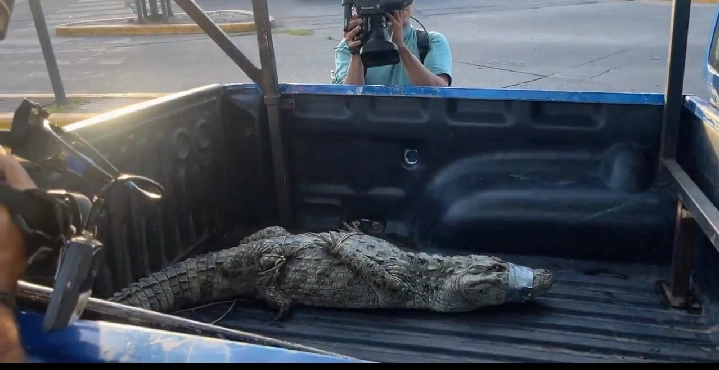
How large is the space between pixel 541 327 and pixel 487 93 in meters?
0.92

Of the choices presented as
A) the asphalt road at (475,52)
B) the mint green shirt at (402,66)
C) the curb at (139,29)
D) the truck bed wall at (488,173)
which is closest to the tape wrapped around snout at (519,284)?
the truck bed wall at (488,173)

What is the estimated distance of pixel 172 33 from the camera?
1194 centimetres

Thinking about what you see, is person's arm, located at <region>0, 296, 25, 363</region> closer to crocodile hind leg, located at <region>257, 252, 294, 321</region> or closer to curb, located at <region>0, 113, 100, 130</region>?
crocodile hind leg, located at <region>257, 252, 294, 321</region>

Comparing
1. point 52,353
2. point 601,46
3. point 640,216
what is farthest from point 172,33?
point 52,353

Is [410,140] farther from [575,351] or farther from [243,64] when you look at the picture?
[575,351]

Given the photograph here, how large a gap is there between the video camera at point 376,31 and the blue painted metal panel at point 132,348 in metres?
1.95

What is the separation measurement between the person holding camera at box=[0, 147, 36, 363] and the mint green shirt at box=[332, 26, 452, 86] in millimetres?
2380

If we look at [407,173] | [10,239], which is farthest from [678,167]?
[10,239]

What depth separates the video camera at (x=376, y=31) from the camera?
118 inches

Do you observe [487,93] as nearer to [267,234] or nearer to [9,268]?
[267,234]

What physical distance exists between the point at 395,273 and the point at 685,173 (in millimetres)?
1134

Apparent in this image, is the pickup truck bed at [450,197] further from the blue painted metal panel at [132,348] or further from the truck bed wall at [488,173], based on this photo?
the blue painted metal panel at [132,348]

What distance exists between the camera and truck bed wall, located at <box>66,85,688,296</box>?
9.04 feet

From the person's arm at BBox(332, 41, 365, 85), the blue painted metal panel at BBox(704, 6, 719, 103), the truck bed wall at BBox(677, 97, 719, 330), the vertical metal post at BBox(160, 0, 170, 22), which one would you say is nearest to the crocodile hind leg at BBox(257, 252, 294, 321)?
the person's arm at BBox(332, 41, 365, 85)
